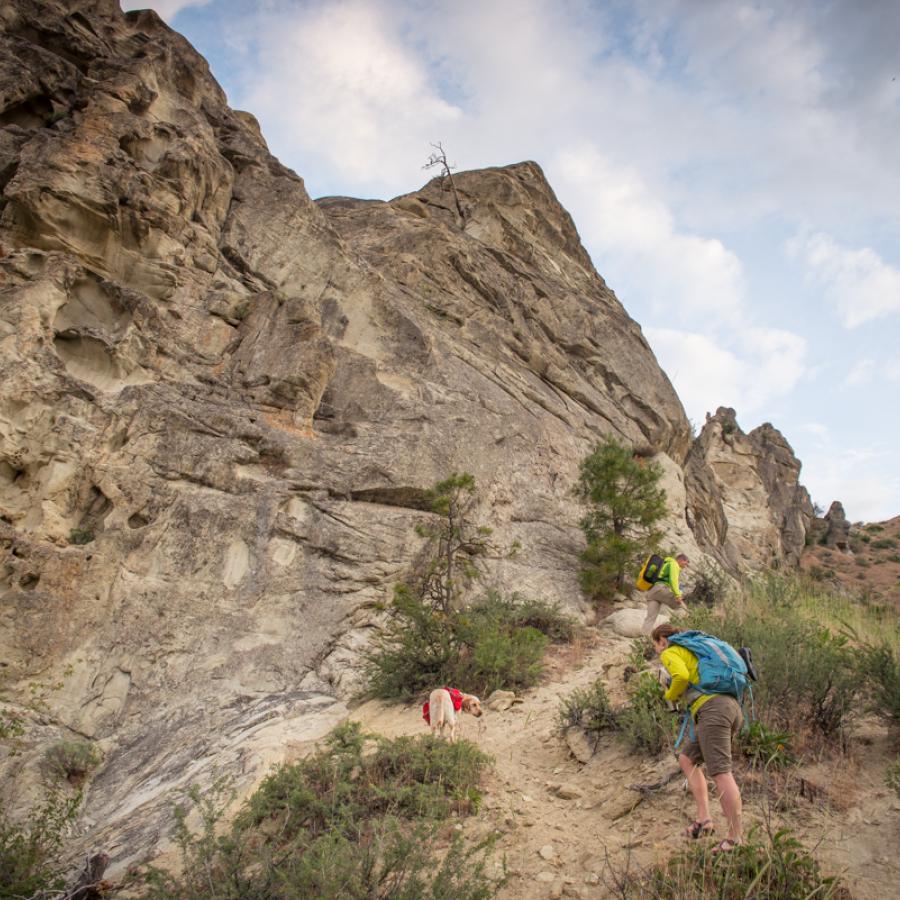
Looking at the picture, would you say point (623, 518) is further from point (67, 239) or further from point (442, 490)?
point (67, 239)

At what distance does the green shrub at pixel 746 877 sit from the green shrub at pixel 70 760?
6.58 m

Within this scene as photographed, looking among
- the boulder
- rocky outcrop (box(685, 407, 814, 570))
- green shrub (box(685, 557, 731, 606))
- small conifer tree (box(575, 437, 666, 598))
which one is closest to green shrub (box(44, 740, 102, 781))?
the boulder

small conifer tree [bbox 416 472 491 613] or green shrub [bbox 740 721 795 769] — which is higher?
small conifer tree [bbox 416 472 491 613]

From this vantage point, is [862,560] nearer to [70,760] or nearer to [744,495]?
[744,495]

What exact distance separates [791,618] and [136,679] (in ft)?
28.5

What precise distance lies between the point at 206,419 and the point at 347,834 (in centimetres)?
866

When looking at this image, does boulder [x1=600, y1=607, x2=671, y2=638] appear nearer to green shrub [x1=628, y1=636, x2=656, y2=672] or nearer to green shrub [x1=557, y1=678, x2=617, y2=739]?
green shrub [x1=628, y1=636, x2=656, y2=672]

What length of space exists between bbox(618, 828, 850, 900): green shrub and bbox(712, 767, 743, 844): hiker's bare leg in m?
0.08

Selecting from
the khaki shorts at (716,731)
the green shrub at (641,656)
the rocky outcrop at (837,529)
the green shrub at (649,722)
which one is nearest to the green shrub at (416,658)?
the green shrub at (641,656)

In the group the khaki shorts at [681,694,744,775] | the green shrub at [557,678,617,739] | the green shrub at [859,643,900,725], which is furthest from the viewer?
the green shrub at [557,678,617,739]

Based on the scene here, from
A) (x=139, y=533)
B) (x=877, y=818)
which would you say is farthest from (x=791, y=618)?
(x=139, y=533)

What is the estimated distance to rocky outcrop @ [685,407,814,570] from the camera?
22.3 meters

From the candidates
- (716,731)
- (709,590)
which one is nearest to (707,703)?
(716,731)

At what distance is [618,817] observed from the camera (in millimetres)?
4402
